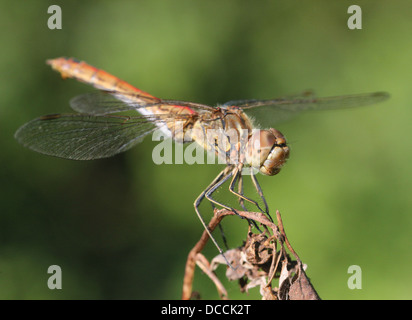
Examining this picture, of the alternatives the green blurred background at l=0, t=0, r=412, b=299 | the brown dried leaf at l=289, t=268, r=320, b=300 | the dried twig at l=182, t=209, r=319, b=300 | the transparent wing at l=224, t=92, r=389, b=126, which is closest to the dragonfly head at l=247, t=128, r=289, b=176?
the transparent wing at l=224, t=92, r=389, b=126

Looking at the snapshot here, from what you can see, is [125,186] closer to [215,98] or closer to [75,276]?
[75,276]

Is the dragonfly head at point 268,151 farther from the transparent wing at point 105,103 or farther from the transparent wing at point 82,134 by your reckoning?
the transparent wing at point 82,134

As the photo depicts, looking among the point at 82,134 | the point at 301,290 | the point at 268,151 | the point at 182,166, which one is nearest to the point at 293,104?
the point at 268,151

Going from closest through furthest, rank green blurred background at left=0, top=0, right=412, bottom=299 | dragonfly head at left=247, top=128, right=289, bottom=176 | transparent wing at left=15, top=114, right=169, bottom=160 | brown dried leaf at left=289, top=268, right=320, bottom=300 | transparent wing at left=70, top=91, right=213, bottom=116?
brown dried leaf at left=289, top=268, right=320, bottom=300
dragonfly head at left=247, top=128, right=289, bottom=176
transparent wing at left=15, top=114, right=169, bottom=160
transparent wing at left=70, top=91, right=213, bottom=116
green blurred background at left=0, top=0, right=412, bottom=299

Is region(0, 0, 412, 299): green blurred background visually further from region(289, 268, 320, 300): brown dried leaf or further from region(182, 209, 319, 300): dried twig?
region(289, 268, 320, 300): brown dried leaf

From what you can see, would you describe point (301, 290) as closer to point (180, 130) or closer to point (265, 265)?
point (265, 265)

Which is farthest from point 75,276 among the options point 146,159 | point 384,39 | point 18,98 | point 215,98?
point 384,39
